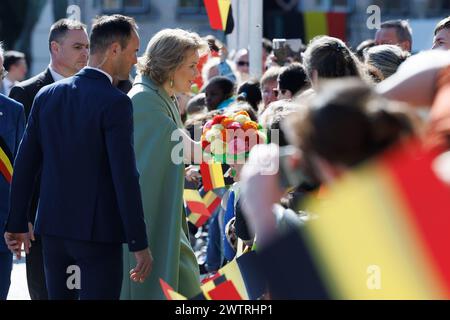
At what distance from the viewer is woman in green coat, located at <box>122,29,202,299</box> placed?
508cm

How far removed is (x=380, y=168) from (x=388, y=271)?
9.7 inches

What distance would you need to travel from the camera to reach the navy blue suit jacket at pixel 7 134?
5.32 meters

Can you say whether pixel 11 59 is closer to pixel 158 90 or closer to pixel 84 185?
pixel 158 90

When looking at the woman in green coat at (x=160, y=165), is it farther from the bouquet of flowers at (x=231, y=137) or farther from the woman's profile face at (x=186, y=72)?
the bouquet of flowers at (x=231, y=137)

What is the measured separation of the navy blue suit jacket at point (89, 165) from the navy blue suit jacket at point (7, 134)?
0.87 metres

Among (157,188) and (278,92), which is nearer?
(157,188)

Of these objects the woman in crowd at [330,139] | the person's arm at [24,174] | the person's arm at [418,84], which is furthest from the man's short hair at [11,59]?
the woman in crowd at [330,139]

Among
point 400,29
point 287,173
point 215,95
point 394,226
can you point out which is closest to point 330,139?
point 394,226

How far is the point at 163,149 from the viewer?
5090 mm

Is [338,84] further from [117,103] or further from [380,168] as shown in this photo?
[117,103]

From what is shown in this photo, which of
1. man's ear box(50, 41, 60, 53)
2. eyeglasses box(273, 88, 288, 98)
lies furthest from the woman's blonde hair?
man's ear box(50, 41, 60, 53)

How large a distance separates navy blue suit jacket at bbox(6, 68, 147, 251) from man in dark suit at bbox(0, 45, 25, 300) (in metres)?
0.86

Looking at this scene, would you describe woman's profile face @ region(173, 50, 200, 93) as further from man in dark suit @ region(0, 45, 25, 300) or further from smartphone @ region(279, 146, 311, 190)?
smartphone @ region(279, 146, 311, 190)

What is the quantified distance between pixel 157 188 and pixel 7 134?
92 cm
